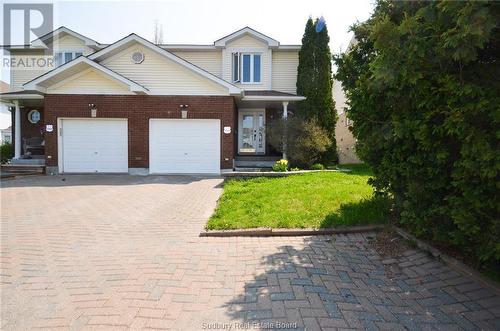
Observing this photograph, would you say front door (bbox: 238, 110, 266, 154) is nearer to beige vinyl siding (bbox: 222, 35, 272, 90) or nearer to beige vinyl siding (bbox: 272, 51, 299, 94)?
beige vinyl siding (bbox: 222, 35, 272, 90)

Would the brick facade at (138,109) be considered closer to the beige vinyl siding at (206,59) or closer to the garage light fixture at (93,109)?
the garage light fixture at (93,109)

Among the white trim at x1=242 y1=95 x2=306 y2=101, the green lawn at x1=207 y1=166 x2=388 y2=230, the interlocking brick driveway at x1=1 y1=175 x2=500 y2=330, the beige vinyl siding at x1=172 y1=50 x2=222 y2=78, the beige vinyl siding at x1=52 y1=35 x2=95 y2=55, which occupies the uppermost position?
the beige vinyl siding at x1=52 y1=35 x2=95 y2=55

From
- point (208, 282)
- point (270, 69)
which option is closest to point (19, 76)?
point (270, 69)

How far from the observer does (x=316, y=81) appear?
15.4 m

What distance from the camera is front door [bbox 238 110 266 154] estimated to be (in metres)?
16.9

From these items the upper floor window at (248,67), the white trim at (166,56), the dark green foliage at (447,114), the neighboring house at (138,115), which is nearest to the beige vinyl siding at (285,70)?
the upper floor window at (248,67)

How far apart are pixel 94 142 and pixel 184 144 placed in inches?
155

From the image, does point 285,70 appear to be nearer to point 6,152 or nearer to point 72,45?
point 72,45

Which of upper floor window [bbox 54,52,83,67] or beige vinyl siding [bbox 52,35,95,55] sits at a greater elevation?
beige vinyl siding [bbox 52,35,95,55]

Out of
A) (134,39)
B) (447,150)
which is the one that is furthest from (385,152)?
(134,39)

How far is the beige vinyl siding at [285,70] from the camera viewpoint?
17031 millimetres

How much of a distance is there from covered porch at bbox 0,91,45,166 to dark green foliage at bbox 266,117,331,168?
435 inches

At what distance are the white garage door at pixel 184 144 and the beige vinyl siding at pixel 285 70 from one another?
534cm

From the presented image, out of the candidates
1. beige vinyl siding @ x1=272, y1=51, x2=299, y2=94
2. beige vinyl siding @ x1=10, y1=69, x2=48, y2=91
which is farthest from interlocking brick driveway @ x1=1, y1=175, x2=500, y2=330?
beige vinyl siding @ x1=10, y1=69, x2=48, y2=91
